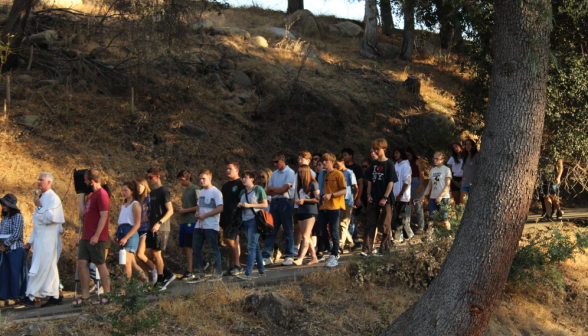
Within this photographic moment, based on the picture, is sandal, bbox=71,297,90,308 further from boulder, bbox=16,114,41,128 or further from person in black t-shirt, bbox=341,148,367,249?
boulder, bbox=16,114,41,128

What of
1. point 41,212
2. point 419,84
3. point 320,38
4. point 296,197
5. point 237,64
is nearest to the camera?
point 41,212

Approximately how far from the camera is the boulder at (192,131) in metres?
13.1

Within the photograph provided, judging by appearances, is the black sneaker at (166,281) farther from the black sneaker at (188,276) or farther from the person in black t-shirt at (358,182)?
the person in black t-shirt at (358,182)

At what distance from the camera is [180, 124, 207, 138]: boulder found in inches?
517

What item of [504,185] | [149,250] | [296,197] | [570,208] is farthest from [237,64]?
[504,185]

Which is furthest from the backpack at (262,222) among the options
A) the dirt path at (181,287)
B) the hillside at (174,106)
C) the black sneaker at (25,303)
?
the black sneaker at (25,303)

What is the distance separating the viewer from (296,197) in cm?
902

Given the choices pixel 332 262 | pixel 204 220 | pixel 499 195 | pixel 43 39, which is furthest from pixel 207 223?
pixel 43 39

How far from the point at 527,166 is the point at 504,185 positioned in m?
0.37

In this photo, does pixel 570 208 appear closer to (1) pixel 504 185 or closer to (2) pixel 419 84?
(2) pixel 419 84

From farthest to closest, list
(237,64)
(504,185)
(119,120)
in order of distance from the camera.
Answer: (237,64) → (119,120) → (504,185)

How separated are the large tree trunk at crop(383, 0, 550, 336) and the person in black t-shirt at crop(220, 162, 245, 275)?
3312 millimetres

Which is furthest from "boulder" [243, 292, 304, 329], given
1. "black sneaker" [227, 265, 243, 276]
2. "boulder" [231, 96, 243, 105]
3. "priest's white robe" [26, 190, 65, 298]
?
"boulder" [231, 96, 243, 105]

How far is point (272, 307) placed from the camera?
256 inches
